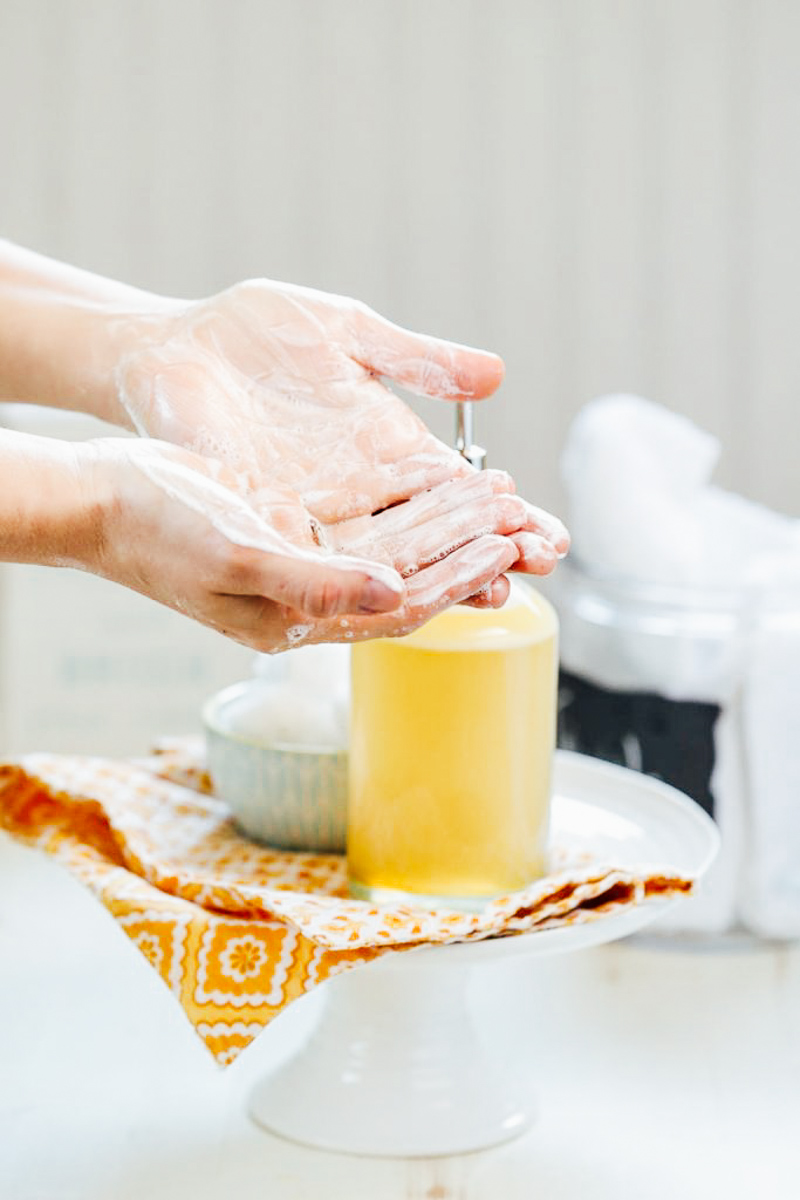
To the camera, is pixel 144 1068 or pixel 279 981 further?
pixel 144 1068

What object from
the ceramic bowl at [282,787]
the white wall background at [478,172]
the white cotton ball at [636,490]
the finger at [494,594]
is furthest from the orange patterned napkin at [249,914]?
the white wall background at [478,172]

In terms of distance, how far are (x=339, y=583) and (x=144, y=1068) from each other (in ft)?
1.32

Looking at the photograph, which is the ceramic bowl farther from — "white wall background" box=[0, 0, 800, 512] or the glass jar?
"white wall background" box=[0, 0, 800, 512]

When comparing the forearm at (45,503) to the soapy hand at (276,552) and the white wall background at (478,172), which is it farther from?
the white wall background at (478,172)

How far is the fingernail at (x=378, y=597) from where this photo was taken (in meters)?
0.48

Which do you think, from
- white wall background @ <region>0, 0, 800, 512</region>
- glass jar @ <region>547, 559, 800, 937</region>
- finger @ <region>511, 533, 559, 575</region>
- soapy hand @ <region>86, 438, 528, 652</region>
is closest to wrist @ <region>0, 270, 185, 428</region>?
soapy hand @ <region>86, 438, 528, 652</region>

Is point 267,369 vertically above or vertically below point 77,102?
below

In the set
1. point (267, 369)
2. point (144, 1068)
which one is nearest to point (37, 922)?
point (144, 1068)

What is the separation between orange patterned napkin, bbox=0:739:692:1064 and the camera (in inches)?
23.7

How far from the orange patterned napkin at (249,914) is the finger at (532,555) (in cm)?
13

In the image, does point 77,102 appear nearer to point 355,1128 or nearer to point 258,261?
point 258,261

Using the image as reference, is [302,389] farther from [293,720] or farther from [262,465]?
[293,720]

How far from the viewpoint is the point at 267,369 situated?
0.71 metres

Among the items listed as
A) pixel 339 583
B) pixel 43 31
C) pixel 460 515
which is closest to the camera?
pixel 339 583
